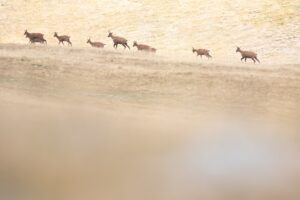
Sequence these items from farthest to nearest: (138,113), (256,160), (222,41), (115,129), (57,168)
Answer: (222,41) → (138,113) → (115,129) → (256,160) → (57,168)

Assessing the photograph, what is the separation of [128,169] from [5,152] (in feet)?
7.38

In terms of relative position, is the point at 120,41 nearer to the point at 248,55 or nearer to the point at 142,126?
the point at 248,55

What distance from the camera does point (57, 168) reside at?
1137 centimetres

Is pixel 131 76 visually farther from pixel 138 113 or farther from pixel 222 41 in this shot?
pixel 222 41

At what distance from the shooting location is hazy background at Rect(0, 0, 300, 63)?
18141 mm

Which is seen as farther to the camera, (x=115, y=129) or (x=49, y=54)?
(x=49, y=54)

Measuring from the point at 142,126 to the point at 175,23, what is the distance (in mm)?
6010

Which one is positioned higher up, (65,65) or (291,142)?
(65,65)

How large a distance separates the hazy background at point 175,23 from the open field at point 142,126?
3.03 feet

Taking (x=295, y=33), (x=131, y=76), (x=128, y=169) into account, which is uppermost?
(x=295, y=33)

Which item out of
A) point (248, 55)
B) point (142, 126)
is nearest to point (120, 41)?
point (248, 55)

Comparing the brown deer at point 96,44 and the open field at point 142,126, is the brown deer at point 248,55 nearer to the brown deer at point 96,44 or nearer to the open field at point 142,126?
the open field at point 142,126

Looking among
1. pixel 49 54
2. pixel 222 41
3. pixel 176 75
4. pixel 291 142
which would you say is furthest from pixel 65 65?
pixel 291 142

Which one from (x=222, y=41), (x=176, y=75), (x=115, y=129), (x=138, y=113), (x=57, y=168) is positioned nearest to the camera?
(x=57, y=168)
